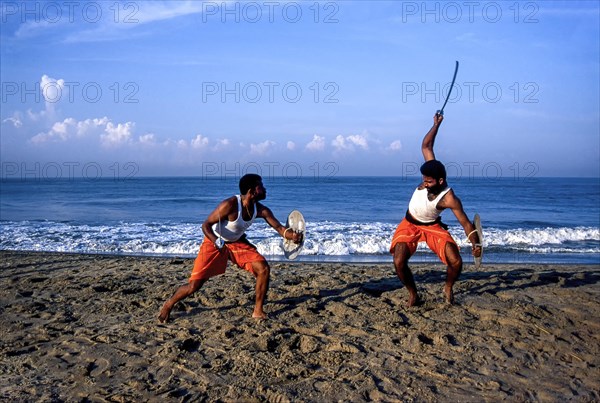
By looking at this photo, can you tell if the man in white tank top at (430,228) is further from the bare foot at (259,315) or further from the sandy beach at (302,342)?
the bare foot at (259,315)

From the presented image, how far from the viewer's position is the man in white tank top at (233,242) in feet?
17.4

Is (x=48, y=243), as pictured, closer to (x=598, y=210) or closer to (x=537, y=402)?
(x=537, y=402)

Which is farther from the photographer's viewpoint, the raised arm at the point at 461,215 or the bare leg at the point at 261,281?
the raised arm at the point at 461,215

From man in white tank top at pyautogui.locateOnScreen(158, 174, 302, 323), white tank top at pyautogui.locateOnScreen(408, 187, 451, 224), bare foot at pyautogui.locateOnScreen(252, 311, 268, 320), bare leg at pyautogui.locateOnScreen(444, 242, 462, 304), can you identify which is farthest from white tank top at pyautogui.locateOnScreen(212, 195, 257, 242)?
bare leg at pyautogui.locateOnScreen(444, 242, 462, 304)

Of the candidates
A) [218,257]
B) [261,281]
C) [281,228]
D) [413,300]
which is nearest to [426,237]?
[413,300]

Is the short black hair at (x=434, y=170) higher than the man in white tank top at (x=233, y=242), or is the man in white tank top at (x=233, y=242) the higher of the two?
the short black hair at (x=434, y=170)

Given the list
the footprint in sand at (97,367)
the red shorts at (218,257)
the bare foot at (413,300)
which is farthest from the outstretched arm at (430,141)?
the footprint in sand at (97,367)

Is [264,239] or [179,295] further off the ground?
[179,295]

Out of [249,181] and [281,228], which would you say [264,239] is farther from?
[249,181]

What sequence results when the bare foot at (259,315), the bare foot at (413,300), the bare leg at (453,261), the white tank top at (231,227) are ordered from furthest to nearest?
the bare foot at (413,300), the bare leg at (453,261), the bare foot at (259,315), the white tank top at (231,227)

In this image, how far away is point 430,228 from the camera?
19.5 ft

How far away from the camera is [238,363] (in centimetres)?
436

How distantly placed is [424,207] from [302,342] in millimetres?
2002

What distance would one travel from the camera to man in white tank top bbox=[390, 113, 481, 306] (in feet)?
18.5
